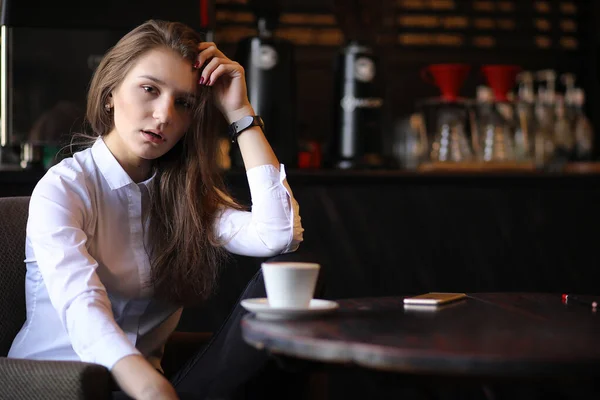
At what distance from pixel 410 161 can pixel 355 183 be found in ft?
3.43

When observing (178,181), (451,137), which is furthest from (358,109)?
(178,181)

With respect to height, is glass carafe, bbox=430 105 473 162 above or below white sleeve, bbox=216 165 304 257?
above

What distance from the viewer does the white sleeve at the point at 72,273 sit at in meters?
1.30

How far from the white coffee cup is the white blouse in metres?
0.23

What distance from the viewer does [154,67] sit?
1.63 m

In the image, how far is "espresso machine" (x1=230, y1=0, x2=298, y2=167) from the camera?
2.71 metres

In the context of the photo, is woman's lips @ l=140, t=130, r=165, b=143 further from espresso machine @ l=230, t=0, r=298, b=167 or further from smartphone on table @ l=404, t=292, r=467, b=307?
espresso machine @ l=230, t=0, r=298, b=167

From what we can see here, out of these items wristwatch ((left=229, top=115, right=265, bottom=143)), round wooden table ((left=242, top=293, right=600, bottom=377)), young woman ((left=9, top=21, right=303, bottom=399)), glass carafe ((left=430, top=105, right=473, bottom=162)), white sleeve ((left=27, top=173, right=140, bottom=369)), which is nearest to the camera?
round wooden table ((left=242, top=293, right=600, bottom=377))

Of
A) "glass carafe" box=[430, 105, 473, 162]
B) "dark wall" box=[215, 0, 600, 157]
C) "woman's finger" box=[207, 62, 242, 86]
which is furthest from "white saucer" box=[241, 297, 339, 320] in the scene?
"dark wall" box=[215, 0, 600, 157]

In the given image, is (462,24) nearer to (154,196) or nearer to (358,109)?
(358,109)

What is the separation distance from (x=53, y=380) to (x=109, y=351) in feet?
0.29

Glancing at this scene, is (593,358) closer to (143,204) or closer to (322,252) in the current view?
(143,204)

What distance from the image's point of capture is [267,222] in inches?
68.6

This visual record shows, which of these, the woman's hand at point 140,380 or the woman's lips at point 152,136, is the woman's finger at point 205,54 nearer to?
the woman's lips at point 152,136
